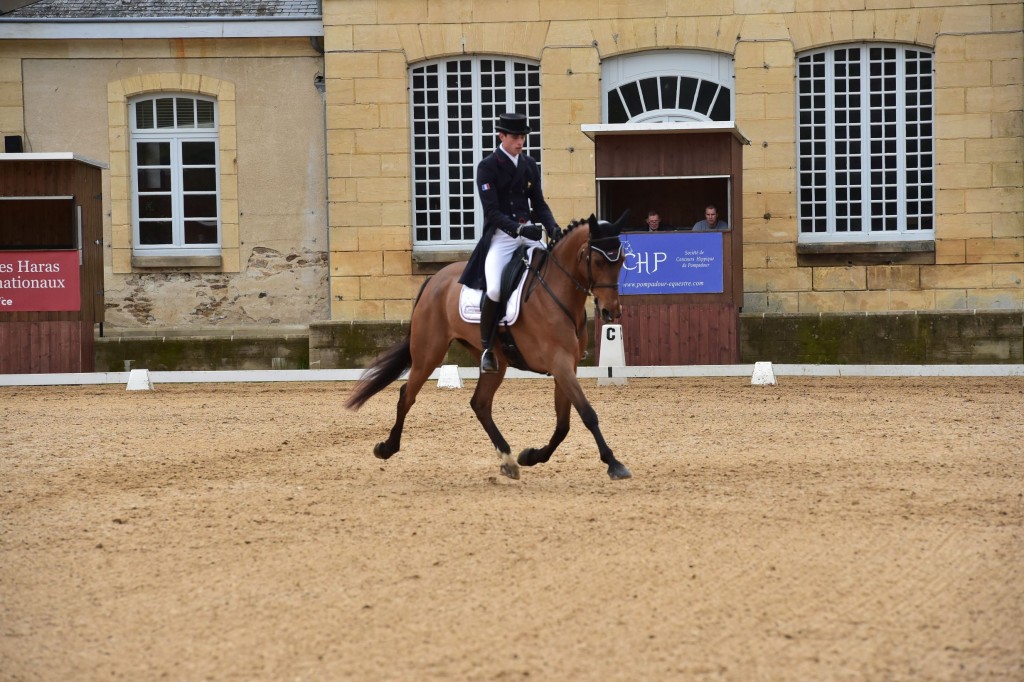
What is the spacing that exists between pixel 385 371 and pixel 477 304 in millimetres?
1041

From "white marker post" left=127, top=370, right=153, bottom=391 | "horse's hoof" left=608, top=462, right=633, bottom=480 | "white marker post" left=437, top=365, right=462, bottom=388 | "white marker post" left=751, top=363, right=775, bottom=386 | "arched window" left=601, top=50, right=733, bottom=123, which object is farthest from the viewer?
"arched window" left=601, top=50, right=733, bottom=123

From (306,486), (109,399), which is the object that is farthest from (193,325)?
(306,486)

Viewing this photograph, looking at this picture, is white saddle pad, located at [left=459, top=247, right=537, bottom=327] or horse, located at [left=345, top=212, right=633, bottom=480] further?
white saddle pad, located at [left=459, top=247, right=537, bottom=327]

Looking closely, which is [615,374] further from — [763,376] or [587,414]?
[587,414]

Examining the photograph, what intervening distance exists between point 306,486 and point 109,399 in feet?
22.5

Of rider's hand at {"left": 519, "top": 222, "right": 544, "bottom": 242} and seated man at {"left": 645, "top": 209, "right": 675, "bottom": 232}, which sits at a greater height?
seated man at {"left": 645, "top": 209, "right": 675, "bottom": 232}

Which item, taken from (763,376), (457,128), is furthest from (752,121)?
(763,376)

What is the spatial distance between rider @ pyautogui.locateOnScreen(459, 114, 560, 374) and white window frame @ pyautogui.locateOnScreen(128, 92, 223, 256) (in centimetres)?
1165

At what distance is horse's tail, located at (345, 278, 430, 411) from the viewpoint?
1040 cm

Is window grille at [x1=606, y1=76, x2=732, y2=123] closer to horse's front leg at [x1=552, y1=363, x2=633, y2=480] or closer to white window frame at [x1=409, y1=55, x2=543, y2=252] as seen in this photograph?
white window frame at [x1=409, y1=55, x2=543, y2=252]

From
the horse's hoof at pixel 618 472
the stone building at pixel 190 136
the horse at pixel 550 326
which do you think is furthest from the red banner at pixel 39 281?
the horse's hoof at pixel 618 472

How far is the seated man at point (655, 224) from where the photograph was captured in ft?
57.0

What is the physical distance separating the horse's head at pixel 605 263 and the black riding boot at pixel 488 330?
73cm

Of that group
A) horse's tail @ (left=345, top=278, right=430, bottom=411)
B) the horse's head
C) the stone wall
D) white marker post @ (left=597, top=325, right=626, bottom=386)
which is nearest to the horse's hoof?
the horse's head
